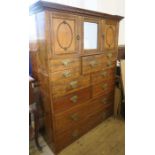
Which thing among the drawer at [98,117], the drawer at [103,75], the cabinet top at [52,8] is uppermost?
the cabinet top at [52,8]

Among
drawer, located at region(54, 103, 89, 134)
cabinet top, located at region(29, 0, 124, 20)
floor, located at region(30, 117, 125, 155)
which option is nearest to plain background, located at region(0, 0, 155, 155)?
cabinet top, located at region(29, 0, 124, 20)

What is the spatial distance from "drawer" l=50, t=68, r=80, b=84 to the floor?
888mm

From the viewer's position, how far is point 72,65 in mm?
1724

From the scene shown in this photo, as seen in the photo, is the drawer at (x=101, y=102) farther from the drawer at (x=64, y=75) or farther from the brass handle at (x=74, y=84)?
the drawer at (x=64, y=75)

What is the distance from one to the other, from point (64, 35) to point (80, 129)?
1.25 m

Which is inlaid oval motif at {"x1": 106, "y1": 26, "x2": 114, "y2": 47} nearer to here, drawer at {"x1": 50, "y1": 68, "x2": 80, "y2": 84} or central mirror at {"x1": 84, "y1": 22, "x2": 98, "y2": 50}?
central mirror at {"x1": 84, "y1": 22, "x2": 98, "y2": 50}

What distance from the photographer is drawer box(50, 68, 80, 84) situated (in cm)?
157

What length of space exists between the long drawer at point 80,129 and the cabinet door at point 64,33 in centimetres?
99

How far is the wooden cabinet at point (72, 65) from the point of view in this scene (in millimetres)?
1502
